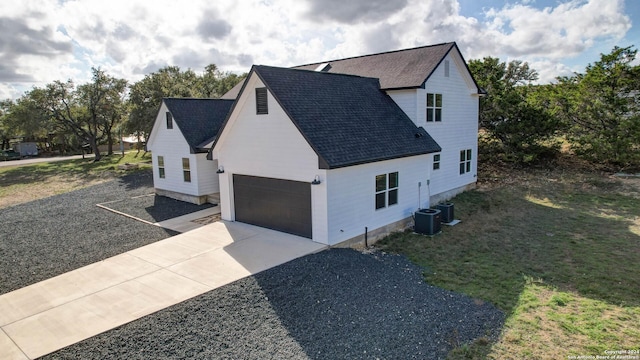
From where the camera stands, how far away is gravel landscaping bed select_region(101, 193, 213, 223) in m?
16.8

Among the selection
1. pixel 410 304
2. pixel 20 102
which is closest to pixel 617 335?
pixel 410 304

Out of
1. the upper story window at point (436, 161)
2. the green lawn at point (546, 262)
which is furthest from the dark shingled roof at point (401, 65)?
Result: the green lawn at point (546, 262)

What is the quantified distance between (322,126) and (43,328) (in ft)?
28.6

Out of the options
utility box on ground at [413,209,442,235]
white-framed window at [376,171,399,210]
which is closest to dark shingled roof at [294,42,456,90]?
white-framed window at [376,171,399,210]

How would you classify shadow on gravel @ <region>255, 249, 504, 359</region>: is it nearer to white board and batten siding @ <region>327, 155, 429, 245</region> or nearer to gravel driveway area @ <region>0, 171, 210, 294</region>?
white board and batten siding @ <region>327, 155, 429, 245</region>

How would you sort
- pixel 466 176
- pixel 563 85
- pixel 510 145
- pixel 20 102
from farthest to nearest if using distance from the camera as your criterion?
pixel 20 102 < pixel 563 85 < pixel 510 145 < pixel 466 176

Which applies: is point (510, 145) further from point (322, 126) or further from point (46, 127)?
point (46, 127)

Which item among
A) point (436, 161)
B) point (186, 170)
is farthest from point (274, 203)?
point (436, 161)

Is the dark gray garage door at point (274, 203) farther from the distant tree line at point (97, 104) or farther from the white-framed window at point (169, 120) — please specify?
the distant tree line at point (97, 104)

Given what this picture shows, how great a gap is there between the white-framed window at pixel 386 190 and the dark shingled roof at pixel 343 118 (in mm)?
809

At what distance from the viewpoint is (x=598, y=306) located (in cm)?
871

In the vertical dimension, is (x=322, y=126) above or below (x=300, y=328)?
above

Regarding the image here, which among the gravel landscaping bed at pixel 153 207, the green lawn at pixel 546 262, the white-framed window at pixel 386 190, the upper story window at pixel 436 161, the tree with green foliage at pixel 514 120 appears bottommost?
the green lawn at pixel 546 262

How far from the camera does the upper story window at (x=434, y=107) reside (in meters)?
17.3
